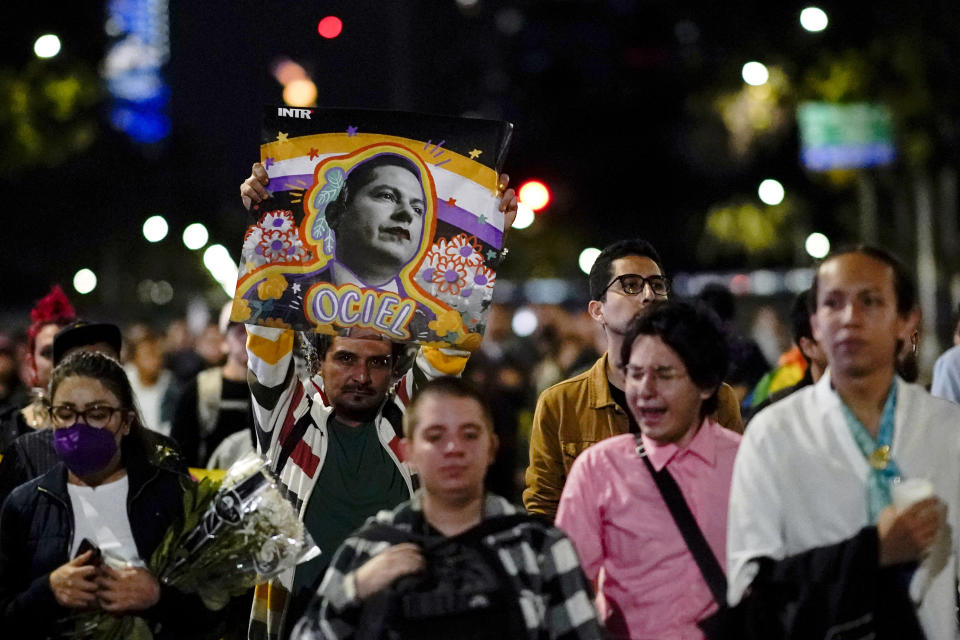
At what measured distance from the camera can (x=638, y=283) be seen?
21.2 feet

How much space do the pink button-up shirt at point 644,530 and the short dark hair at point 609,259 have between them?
166 cm

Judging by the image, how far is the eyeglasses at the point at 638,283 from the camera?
6.46 m

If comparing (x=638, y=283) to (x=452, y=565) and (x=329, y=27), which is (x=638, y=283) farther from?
(x=329, y=27)

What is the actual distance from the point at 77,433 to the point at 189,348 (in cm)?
1764

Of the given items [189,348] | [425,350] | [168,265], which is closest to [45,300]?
[425,350]

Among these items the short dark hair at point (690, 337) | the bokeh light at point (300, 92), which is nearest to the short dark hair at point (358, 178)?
the short dark hair at point (690, 337)

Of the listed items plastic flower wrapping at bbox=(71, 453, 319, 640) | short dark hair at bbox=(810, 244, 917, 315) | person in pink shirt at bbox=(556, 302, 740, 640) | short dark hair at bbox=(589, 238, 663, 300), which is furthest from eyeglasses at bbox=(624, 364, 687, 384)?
short dark hair at bbox=(589, 238, 663, 300)

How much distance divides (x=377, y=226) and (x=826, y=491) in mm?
2404

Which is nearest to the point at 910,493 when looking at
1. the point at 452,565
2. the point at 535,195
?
the point at 452,565

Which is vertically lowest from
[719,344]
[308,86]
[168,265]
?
[719,344]

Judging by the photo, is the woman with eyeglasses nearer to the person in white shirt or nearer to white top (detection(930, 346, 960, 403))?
the person in white shirt

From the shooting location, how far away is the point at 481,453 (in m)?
4.70

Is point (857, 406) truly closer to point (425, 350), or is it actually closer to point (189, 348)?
point (425, 350)

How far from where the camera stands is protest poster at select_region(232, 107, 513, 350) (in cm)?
615
